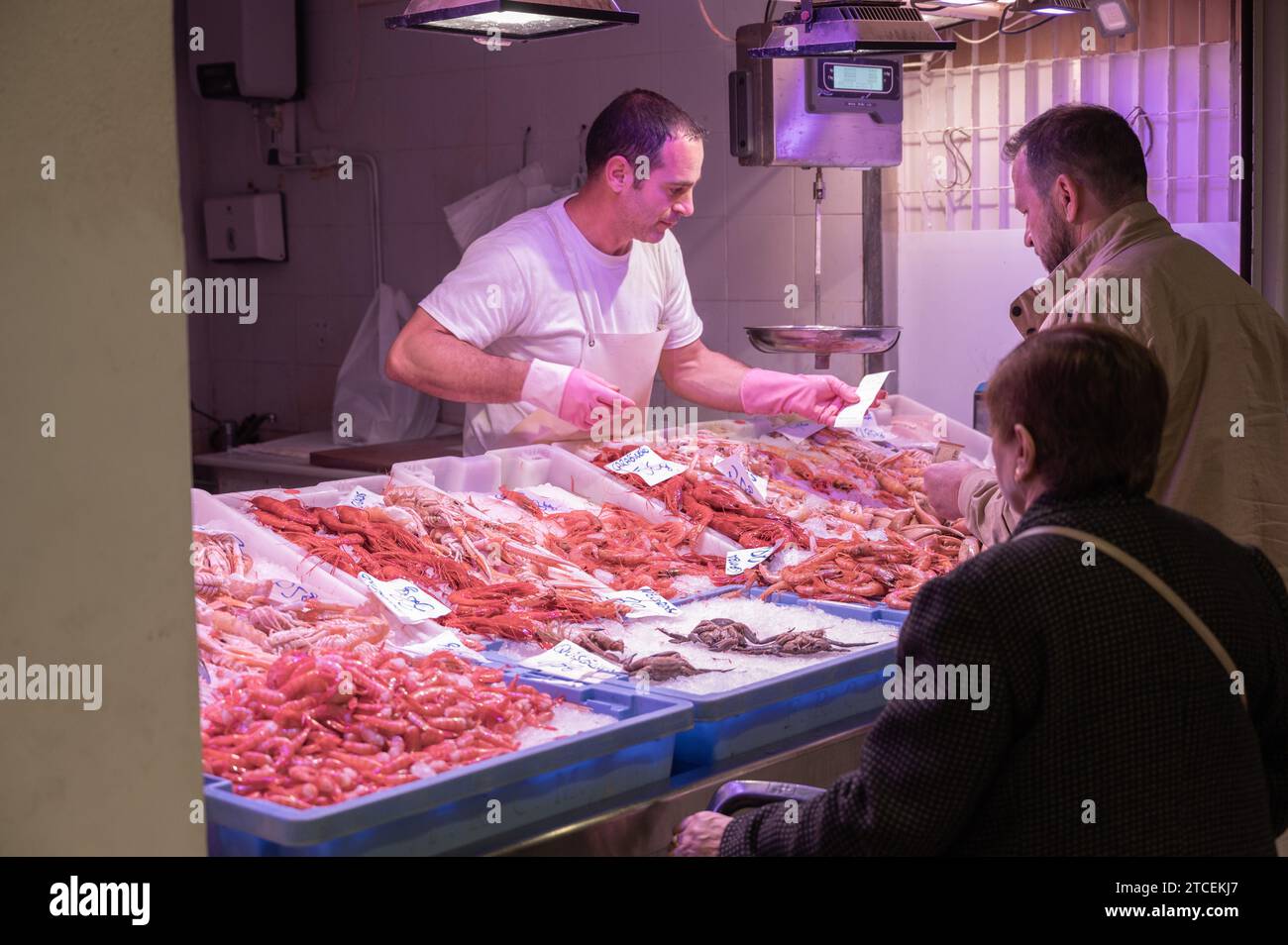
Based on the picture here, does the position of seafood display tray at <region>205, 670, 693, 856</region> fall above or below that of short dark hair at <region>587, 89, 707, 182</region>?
below

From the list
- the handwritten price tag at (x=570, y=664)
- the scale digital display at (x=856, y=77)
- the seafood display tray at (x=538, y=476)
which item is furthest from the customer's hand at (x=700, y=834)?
the scale digital display at (x=856, y=77)

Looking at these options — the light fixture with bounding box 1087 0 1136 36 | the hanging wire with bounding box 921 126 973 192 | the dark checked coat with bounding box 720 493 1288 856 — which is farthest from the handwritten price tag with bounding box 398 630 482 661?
the hanging wire with bounding box 921 126 973 192

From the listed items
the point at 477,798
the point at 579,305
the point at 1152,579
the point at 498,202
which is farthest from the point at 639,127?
the point at 1152,579

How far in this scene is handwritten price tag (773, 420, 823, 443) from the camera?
428 cm

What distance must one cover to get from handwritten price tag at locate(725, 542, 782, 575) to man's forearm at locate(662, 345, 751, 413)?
143 centimetres

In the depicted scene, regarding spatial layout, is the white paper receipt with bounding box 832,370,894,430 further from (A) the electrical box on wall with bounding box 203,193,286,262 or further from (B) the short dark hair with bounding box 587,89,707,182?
(A) the electrical box on wall with bounding box 203,193,286,262

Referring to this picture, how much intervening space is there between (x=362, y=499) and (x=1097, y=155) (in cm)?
172

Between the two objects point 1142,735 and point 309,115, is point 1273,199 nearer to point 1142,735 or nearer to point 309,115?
point 1142,735

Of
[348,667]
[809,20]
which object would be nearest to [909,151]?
[809,20]

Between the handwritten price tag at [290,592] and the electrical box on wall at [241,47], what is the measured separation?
472 centimetres

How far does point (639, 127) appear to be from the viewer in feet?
13.8

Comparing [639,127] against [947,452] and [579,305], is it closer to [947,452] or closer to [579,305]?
[579,305]

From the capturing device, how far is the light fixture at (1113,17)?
4188 mm
